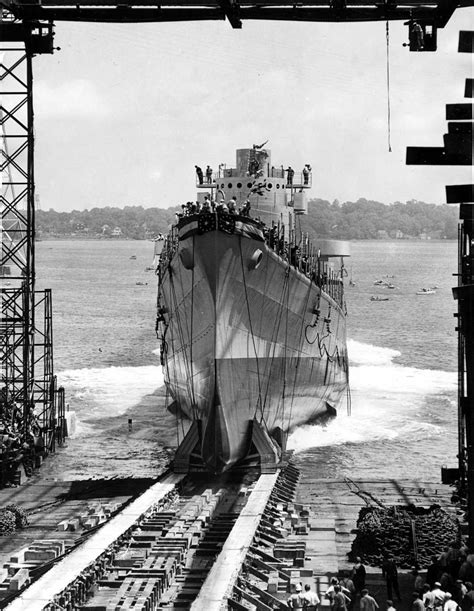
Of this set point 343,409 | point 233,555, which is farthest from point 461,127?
point 343,409

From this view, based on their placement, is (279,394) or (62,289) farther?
(62,289)

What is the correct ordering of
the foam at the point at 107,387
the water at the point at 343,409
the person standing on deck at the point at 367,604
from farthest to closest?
the foam at the point at 107,387, the water at the point at 343,409, the person standing on deck at the point at 367,604

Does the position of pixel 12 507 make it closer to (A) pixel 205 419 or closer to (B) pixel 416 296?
(A) pixel 205 419

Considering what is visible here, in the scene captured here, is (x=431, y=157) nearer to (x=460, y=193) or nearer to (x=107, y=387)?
(x=460, y=193)

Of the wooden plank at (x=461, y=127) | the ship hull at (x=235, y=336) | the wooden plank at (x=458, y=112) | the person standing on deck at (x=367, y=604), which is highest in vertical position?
the wooden plank at (x=458, y=112)

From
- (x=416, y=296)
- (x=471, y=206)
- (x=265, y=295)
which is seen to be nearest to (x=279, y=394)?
(x=265, y=295)

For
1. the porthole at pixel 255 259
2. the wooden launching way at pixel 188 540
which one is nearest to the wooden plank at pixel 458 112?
the wooden launching way at pixel 188 540

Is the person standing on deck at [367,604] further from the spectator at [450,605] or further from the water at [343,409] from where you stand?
the water at [343,409]
